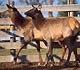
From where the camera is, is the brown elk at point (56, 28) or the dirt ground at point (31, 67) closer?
the dirt ground at point (31, 67)

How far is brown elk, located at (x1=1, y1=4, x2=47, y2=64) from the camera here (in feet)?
34.5

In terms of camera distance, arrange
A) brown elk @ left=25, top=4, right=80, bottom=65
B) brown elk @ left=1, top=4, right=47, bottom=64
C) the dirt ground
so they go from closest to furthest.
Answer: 1. the dirt ground
2. brown elk @ left=25, top=4, right=80, bottom=65
3. brown elk @ left=1, top=4, right=47, bottom=64

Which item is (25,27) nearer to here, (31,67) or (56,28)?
(56,28)

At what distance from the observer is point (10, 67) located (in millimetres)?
9961

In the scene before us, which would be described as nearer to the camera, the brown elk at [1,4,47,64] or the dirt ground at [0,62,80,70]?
the dirt ground at [0,62,80,70]

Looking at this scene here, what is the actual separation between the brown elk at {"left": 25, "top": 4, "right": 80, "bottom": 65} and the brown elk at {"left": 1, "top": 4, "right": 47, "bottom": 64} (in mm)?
299

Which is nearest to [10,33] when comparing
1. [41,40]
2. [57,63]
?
[41,40]

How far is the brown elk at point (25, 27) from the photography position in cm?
1051

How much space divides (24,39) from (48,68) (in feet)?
5.63

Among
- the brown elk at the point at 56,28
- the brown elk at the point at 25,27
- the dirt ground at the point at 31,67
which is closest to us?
the dirt ground at the point at 31,67

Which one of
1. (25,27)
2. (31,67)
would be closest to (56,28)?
(25,27)

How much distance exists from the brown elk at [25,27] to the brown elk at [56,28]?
0.98 ft

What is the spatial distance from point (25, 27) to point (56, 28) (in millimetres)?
1267

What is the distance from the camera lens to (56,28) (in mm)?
9984
